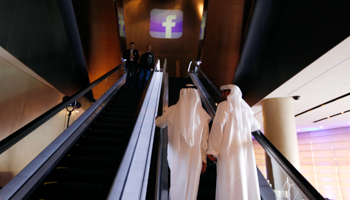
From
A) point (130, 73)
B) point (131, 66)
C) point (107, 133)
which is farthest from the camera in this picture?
point (131, 66)

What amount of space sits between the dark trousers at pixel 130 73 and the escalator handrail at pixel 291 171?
6.35 meters

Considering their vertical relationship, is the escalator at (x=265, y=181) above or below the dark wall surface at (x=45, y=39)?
below

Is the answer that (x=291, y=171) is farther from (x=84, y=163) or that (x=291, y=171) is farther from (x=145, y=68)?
(x=145, y=68)

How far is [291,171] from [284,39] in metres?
4.25

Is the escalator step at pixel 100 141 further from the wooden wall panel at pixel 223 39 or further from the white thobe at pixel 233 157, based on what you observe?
the wooden wall panel at pixel 223 39

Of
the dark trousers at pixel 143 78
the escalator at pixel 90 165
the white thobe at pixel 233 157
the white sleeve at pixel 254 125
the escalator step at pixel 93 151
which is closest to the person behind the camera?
the escalator at pixel 90 165

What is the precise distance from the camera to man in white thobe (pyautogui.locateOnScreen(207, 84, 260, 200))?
2607mm

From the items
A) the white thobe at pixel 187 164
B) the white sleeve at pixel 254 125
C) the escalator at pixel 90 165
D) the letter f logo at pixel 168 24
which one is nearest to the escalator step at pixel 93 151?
the escalator at pixel 90 165

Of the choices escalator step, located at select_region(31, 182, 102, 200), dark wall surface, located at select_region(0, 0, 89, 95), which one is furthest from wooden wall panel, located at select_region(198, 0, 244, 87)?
escalator step, located at select_region(31, 182, 102, 200)

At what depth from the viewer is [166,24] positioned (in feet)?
51.8

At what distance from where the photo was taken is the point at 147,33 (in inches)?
613

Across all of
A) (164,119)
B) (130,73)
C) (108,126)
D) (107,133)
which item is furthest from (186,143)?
(130,73)

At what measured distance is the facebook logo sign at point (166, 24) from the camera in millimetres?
15656

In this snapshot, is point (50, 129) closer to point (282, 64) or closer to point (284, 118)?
point (282, 64)
